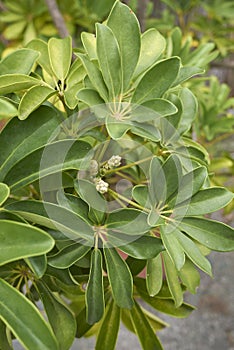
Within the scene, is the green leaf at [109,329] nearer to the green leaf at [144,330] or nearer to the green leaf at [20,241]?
the green leaf at [144,330]

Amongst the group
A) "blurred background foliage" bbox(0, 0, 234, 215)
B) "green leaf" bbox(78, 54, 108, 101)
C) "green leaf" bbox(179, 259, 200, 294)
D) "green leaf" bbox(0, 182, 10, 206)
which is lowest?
"blurred background foliage" bbox(0, 0, 234, 215)

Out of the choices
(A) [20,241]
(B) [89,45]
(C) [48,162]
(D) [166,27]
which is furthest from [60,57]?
(D) [166,27]

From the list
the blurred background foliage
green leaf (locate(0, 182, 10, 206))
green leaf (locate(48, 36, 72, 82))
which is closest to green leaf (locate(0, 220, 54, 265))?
green leaf (locate(0, 182, 10, 206))

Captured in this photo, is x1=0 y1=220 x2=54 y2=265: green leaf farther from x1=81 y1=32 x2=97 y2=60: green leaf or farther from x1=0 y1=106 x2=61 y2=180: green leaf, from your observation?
x1=81 y1=32 x2=97 y2=60: green leaf

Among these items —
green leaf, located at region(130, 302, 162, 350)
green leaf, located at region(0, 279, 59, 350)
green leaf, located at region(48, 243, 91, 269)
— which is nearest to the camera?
green leaf, located at region(0, 279, 59, 350)

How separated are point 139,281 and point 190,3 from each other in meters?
1.04

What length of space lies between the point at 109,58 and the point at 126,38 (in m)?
0.04

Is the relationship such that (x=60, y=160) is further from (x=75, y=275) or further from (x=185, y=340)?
(x=185, y=340)

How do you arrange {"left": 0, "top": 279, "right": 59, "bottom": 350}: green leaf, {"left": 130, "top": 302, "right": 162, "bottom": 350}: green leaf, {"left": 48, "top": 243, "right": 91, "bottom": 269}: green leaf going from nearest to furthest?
{"left": 0, "top": 279, "right": 59, "bottom": 350}: green leaf, {"left": 48, "top": 243, "right": 91, "bottom": 269}: green leaf, {"left": 130, "top": 302, "right": 162, "bottom": 350}: green leaf

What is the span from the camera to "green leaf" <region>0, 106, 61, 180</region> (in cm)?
47

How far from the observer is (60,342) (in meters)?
0.52

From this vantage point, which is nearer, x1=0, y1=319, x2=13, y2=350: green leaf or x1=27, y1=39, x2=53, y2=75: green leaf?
x1=0, y1=319, x2=13, y2=350: green leaf

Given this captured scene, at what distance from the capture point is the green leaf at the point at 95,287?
47 centimetres

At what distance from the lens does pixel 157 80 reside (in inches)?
19.8
